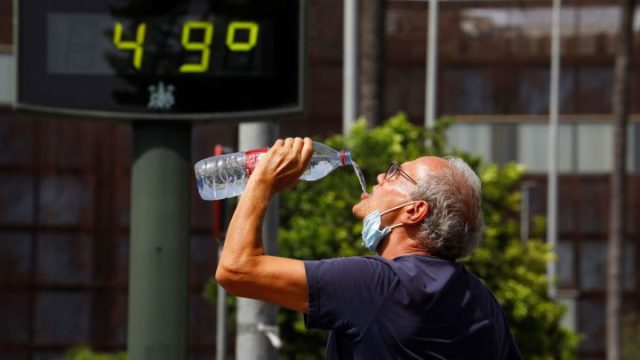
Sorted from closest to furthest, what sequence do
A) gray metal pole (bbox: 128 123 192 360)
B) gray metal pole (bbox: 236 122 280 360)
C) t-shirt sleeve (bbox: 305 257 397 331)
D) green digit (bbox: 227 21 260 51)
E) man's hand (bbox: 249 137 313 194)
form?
t-shirt sleeve (bbox: 305 257 397 331), man's hand (bbox: 249 137 313 194), green digit (bbox: 227 21 260 51), gray metal pole (bbox: 128 123 192 360), gray metal pole (bbox: 236 122 280 360)

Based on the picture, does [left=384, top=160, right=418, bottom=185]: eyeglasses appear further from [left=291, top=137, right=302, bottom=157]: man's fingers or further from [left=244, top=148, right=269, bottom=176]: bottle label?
[left=244, top=148, right=269, bottom=176]: bottle label

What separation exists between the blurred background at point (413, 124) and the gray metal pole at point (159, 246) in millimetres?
27308

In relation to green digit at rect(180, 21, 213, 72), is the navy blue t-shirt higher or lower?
lower

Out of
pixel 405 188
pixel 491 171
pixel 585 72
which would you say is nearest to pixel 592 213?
pixel 585 72

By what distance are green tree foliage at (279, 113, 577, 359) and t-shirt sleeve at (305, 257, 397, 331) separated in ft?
40.8

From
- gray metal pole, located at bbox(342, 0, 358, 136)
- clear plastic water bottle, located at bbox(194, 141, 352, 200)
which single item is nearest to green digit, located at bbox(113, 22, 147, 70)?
clear plastic water bottle, located at bbox(194, 141, 352, 200)

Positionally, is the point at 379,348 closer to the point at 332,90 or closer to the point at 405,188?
the point at 405,188

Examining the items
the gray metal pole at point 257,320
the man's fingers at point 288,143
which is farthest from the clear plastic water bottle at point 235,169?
the gray metal pole at point 257,320

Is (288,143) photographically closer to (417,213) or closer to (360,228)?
(417,213)

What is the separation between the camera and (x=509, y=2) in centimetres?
4019

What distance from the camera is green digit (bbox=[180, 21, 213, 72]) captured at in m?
8.13

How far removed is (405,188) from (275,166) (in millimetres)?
347

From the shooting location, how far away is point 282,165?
170 inches

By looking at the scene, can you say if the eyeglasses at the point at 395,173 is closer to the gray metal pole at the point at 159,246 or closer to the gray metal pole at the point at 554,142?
the gray metal pole at the point at 159,246
